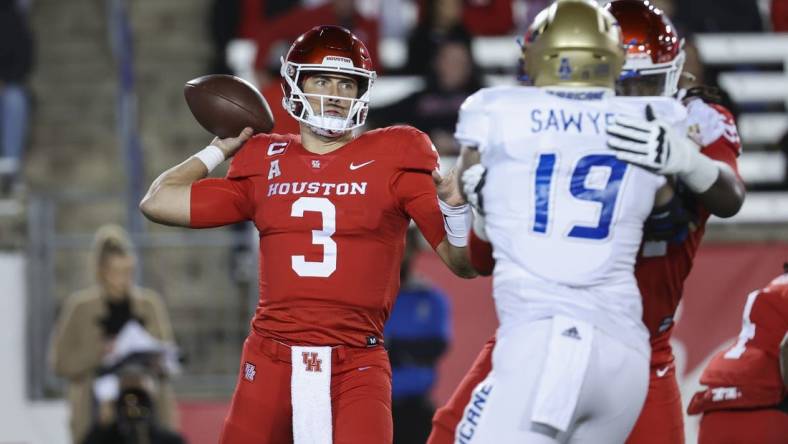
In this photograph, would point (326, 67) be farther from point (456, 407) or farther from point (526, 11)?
point (526, 11)

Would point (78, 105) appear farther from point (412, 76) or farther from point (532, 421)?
point (532, 421)

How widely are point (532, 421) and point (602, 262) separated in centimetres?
43

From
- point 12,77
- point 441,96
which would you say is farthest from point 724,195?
point 12,77

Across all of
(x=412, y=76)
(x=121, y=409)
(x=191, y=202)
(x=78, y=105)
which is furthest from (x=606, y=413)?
(x=78, y=105)

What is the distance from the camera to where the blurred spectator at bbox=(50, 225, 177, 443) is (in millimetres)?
7266

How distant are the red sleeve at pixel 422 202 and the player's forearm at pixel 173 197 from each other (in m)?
0.68

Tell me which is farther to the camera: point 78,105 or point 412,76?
point 78,105

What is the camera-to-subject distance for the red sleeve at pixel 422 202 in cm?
420

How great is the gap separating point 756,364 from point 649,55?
102cm

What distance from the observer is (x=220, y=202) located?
14.4ft

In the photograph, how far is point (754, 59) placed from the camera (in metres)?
9.07

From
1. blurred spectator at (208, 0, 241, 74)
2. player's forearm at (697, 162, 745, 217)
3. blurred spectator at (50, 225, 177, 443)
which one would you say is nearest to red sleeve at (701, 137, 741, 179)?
player's forearm at (697, 162, 745, 217)

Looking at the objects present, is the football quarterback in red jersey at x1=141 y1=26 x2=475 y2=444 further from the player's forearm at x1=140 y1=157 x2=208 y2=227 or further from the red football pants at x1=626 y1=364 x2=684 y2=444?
the red football pants at x1=626 y1=364 x2=684 y2=444

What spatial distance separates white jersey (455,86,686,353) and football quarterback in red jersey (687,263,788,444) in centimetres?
95
